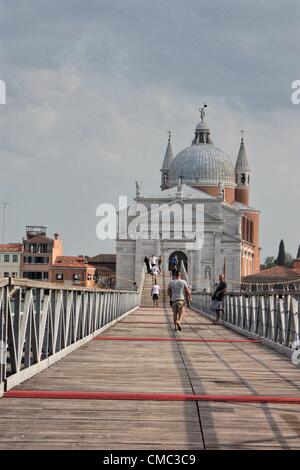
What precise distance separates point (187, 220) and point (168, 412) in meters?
119

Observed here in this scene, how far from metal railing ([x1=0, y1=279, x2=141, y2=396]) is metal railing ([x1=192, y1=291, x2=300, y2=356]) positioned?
357 cm

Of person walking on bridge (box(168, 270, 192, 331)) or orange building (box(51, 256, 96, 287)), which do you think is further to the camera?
orange building (box(51, 256, 96, 287))

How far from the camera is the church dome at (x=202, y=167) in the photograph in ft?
486

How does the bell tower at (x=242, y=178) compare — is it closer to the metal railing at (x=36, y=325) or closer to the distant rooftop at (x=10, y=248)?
the distant rooftop at (x=10, y=248)

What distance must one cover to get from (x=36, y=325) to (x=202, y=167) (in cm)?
13823

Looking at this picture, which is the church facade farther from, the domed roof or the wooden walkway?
the wooden walkway

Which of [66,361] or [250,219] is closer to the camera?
[66,361]

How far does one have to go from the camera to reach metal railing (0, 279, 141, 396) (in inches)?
371

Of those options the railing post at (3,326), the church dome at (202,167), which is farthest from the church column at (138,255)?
the railing post at (3,326)

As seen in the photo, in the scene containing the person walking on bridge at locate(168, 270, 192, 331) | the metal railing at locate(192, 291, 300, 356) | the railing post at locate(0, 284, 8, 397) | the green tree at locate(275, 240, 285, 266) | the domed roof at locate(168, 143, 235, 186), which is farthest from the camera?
the green tree at locate(275, 240, 285, 266)

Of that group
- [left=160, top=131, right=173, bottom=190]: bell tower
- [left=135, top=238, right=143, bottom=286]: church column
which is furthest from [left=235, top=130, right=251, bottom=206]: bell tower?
[left=135, top=238, right=143, bottom=286]: church column

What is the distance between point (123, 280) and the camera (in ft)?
416
